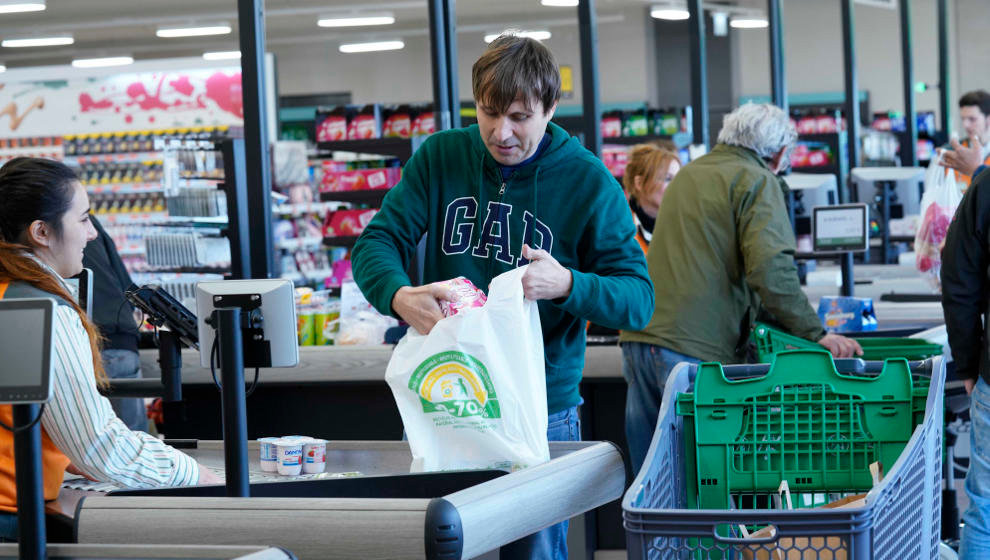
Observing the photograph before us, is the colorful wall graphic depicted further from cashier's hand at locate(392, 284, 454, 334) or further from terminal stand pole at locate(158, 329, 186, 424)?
cashier's hand at locate(392, 284, 454, 334)

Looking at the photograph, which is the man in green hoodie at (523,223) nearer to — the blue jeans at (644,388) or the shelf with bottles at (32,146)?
the blue jeans at (644,388)

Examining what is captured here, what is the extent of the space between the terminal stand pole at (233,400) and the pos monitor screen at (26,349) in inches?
14.4

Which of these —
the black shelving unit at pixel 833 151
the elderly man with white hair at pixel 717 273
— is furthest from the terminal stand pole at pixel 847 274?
the black shelving unit at pixel 833 151

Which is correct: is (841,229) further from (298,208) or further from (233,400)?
(298,208)

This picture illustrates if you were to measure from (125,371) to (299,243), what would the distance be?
5016 millimetres

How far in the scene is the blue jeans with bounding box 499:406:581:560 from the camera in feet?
7.25

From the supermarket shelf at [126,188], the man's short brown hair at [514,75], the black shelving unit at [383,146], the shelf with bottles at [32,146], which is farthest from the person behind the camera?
the shelf with bottles at [32,146]

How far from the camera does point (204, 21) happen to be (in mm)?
15781

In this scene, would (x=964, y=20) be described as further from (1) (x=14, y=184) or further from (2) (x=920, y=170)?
(1) (x=14, y=184)

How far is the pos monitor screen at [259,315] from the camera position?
1.90m

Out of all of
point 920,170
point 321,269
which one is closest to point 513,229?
point 920,170

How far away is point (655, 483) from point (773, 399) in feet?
1.33

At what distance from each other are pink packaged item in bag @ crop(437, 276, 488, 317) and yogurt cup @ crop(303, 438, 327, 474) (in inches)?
18.2

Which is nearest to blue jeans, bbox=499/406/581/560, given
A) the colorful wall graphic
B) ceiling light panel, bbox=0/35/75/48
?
the colorful wall graphic
